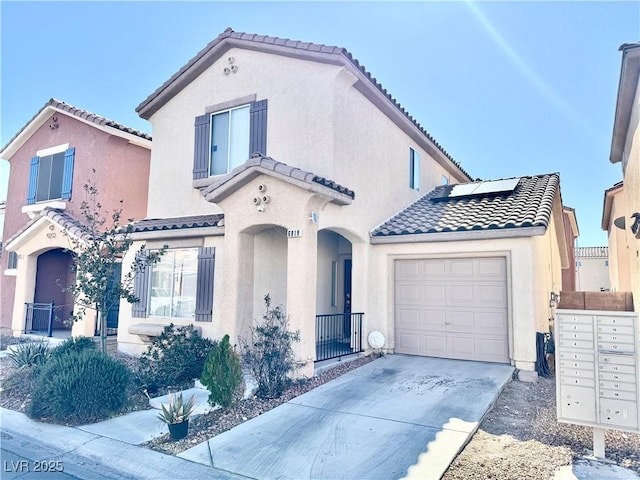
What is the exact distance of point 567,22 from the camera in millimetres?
10547

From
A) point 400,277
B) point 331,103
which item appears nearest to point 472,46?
point 331,103

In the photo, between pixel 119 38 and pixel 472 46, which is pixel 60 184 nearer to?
pixel 119 38

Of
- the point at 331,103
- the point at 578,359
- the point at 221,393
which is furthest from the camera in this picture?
the point at 331,103

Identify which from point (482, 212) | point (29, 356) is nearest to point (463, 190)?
point (482, 212)

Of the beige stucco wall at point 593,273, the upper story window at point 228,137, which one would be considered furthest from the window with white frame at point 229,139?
the beige stucco wall at point 593,273

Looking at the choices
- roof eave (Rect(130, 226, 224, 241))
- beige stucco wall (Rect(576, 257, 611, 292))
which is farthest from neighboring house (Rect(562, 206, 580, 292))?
roof eave (Rect(130, 226, 224, 241))

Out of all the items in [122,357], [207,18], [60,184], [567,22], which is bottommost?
[122,357]

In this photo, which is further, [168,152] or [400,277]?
[168,152]

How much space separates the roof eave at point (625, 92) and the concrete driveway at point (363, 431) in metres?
6.04

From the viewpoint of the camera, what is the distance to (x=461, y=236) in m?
10.2

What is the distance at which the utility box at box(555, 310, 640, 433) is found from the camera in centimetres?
512

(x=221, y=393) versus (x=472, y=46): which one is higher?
(x=472, y=46)

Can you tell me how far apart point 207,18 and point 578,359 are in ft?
40.0

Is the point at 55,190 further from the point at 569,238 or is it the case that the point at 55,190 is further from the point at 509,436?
the point at 569,238
